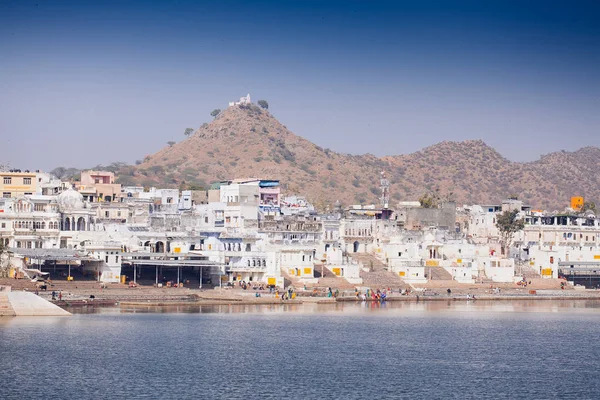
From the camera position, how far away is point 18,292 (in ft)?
215

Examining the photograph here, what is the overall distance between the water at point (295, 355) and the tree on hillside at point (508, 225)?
107ft

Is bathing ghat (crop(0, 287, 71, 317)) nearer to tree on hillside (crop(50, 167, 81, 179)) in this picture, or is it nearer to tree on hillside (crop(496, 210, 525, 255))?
tree on hillside (crop(496, 210, 525, 255))

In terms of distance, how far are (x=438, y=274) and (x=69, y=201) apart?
28.7 metres

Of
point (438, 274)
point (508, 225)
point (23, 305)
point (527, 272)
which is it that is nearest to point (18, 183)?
point (438, 274)

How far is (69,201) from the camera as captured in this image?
286ft

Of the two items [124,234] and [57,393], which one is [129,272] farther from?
[57,393]

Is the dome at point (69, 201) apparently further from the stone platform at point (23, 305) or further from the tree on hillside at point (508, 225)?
the tree on hillside at point (508, 225)

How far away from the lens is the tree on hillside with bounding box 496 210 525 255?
108 metres

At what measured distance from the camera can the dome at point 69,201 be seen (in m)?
86.4

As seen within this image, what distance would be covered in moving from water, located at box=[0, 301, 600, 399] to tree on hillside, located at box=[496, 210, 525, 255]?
1280 inches

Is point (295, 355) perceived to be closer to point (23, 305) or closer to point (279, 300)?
point (23, 305)

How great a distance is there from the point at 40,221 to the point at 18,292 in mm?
18427

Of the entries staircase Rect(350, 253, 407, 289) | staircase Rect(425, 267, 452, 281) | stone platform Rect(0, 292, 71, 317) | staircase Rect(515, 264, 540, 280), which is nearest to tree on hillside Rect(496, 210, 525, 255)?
staircase Rect(515, 264, 540, 280)

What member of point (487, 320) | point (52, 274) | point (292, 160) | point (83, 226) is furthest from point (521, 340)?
point (292, 160)
